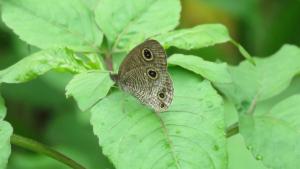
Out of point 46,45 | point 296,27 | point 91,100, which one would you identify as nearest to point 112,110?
point 91,100

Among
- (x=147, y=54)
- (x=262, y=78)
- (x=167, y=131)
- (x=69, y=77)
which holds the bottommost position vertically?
(x=69, y=77)

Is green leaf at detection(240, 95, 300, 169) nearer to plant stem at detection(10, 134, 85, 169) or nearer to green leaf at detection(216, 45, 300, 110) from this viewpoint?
green leaf at detection(216, 45, 300, 110)

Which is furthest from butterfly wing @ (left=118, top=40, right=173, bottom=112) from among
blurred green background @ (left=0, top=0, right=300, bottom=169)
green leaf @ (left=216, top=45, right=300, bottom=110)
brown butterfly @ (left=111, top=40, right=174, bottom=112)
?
blurred green background @ (left=0, top=0, right=300, bottom=169)

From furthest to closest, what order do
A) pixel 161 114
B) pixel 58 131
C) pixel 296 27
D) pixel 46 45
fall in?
pixel 296 27
pixel 58 131
pixel 46 45
pixel 161 114

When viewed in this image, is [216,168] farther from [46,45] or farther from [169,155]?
[46,45]

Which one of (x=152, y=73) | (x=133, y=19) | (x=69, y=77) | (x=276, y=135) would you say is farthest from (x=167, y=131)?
(x=69, y=77)

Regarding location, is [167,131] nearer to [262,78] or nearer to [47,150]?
[47,150]
